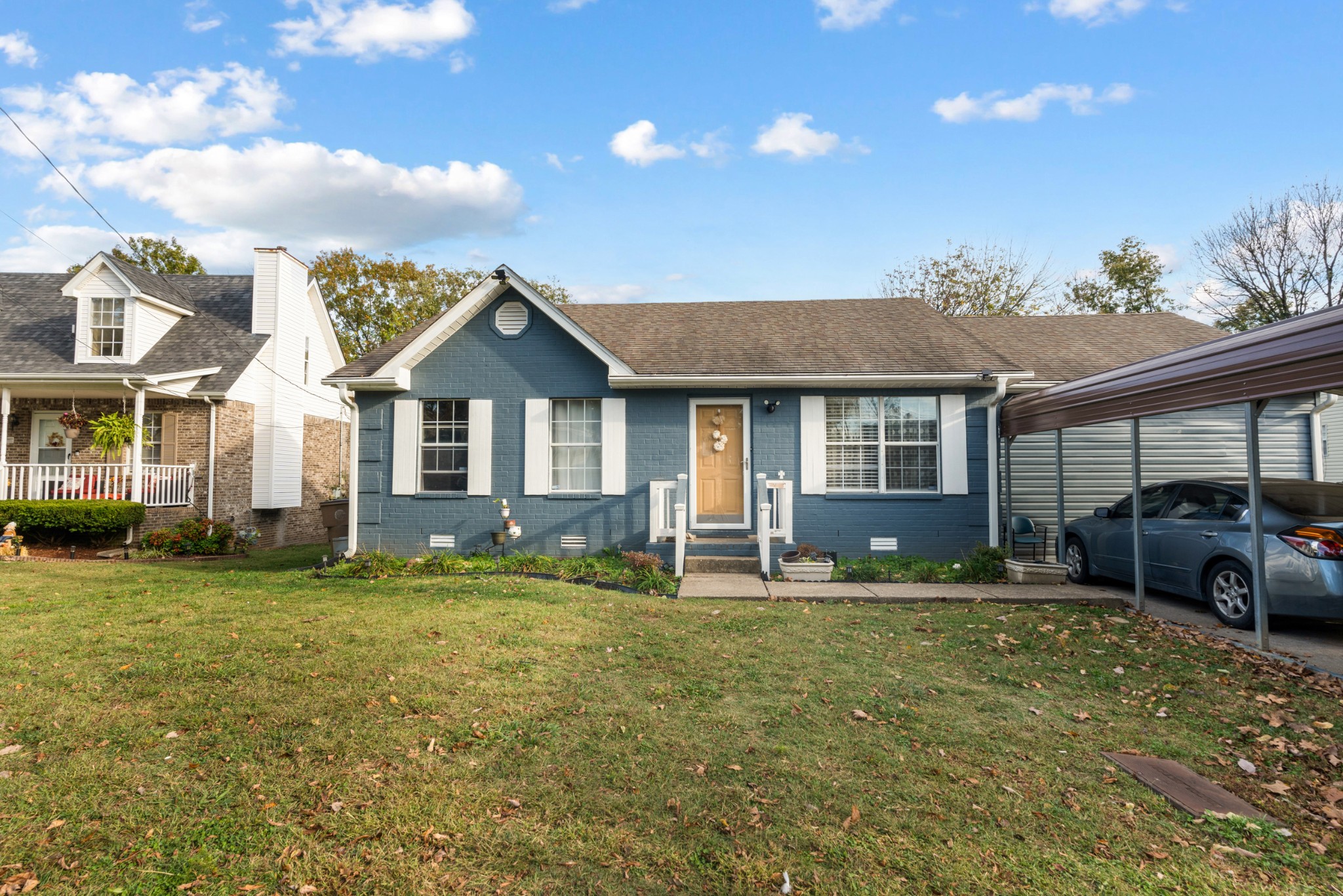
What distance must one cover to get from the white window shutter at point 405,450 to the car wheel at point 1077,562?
10.3 meters

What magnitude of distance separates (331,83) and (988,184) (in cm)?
1299

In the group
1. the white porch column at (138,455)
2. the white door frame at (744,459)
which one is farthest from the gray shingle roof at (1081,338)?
the white porch column at (138,455)

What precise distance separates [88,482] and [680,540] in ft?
42.0

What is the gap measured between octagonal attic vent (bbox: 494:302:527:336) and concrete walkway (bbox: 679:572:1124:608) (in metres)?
5.28

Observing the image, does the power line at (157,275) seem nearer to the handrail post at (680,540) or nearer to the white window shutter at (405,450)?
the white window shutter at (405,450)

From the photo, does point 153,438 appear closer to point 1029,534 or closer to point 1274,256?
point 1029,534

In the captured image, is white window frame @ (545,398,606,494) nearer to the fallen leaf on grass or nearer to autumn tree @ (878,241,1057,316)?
the fallen leaf on grass

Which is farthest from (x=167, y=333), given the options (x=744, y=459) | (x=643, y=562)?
(x=744, y=459)

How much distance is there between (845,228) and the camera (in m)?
13.7

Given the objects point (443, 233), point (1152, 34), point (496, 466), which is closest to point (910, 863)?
point (496, 466)

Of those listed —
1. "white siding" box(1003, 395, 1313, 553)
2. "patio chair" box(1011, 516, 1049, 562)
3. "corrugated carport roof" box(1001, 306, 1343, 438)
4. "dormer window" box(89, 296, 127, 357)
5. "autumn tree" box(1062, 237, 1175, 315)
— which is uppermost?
"autumn tree" box(1062, 237, 1175, 315)

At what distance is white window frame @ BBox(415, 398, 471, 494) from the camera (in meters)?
10.9

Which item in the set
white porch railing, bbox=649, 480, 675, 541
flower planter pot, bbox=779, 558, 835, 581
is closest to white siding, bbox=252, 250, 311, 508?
white porch railing, bbox=649, 480, 675, 541

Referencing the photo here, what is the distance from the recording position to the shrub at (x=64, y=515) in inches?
477
